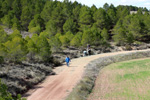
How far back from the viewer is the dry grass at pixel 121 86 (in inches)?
678

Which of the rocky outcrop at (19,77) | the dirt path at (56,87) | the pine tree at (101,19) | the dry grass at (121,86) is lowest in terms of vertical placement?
the dry grass at (121,86)

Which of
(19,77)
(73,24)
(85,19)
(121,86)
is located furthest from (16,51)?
(85,19)

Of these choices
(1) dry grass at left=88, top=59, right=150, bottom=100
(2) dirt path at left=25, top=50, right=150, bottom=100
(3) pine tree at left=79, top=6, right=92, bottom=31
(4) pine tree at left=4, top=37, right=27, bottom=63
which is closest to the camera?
(2) dirt path at left=25, top=50, right=150, bottom=100

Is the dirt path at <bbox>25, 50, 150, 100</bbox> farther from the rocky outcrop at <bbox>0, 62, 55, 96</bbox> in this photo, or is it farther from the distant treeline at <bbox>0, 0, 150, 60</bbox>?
the distant treeline at <bbox>0, 0, 150, 60</bbox>

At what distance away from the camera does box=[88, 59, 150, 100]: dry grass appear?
56.5 ft

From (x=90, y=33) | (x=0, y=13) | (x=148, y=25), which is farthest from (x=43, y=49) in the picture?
(x=148, y=25)

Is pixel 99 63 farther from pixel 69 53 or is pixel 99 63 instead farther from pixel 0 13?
pixel 0 13

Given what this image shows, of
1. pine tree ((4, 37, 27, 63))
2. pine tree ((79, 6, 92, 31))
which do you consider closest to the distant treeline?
pine tree ((79, 6, 92, 31))

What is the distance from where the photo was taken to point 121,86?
66.6 ft

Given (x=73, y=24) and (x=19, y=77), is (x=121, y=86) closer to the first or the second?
(x=19, y=77)

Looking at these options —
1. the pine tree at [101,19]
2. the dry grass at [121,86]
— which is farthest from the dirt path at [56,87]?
the pine tree at [101,19]

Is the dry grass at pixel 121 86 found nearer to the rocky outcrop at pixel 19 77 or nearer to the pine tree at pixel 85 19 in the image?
the rocky outcrop at pixel 19 77

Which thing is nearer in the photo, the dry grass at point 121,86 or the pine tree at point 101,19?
the dry grass at point 121,86

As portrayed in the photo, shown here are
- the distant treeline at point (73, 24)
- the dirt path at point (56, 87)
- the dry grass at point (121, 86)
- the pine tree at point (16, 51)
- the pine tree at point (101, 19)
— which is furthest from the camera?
the pine tree at point (101, 19)
